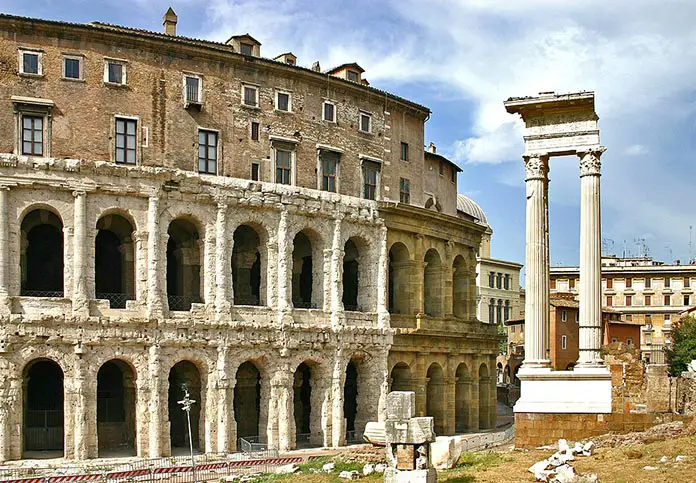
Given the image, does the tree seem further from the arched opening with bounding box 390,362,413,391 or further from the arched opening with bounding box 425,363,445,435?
the arched opening with bounding box 390,362,413,391

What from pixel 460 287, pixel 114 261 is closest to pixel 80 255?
pixel 114 261

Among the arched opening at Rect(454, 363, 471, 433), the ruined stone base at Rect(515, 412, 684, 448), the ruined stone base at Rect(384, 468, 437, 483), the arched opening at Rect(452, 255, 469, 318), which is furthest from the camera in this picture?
the arched opening at Rect(452, 255, 469, 318)

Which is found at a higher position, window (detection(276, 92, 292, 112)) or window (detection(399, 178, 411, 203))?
window (detection(276, 92, 292, 112))

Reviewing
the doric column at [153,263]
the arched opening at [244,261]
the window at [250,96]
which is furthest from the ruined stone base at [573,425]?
the window at [250,96]

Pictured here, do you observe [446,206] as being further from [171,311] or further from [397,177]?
[171,311]

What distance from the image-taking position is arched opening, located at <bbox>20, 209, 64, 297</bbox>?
42.2 metres

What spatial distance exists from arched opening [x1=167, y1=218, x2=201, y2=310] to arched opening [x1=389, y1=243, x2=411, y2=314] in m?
10.9

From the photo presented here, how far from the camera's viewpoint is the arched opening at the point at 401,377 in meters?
49.5

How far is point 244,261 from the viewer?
153 feet

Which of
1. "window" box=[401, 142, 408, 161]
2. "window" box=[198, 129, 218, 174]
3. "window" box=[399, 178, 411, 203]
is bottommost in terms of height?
"window" box=[399, 178, 411, 203]

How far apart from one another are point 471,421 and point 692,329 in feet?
77.0

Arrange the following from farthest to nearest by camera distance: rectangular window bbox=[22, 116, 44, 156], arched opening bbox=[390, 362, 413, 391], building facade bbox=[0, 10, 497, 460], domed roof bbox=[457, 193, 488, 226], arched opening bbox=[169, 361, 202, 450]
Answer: domed roof bbox=[457, 193, 488, 226]
arched opening bbox=[390, 362, 413, 391]
arched opening bbox=[169, 361, 202, 450]
rectangular window bbox=[22, 116, 44, 156]
building facade bbox=[0, 10, 497, 460]

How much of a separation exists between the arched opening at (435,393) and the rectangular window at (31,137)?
2284 centimetres

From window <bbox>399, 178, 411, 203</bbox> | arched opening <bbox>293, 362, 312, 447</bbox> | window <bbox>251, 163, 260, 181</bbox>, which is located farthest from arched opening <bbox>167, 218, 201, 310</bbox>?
window <bbox>399, 178, 411, 203</bbox>
